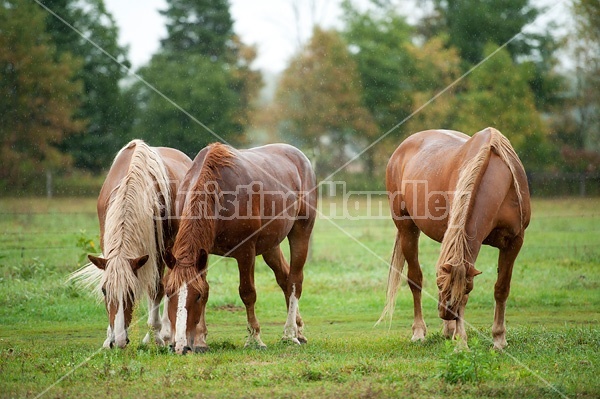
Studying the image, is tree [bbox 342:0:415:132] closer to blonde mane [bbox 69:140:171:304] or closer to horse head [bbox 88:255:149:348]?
blonde mane [bbox 69:140:171:304]

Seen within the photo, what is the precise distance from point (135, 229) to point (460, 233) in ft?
10.4

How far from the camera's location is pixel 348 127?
33.2m

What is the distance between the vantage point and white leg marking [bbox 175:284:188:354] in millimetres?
6211

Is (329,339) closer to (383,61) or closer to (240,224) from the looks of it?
(240,224)

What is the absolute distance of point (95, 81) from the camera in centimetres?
3044

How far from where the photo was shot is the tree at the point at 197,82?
101ft

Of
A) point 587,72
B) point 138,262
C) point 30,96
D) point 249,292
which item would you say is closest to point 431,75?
point 587,72

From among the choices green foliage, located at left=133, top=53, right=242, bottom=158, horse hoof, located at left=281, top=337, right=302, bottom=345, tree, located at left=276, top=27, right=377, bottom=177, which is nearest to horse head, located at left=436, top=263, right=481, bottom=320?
horse hoof, located at left=281, top=337, right=302, bottom=345

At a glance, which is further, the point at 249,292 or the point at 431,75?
the point at 431,75

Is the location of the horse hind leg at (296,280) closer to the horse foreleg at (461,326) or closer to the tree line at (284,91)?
the horse foreleg at (461,326)

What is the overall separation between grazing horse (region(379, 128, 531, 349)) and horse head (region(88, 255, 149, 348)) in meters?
2.89

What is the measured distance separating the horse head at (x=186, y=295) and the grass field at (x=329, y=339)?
0.68ft

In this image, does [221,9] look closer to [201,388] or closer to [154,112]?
[154,112]

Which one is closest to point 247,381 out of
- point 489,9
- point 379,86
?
point 379,86
